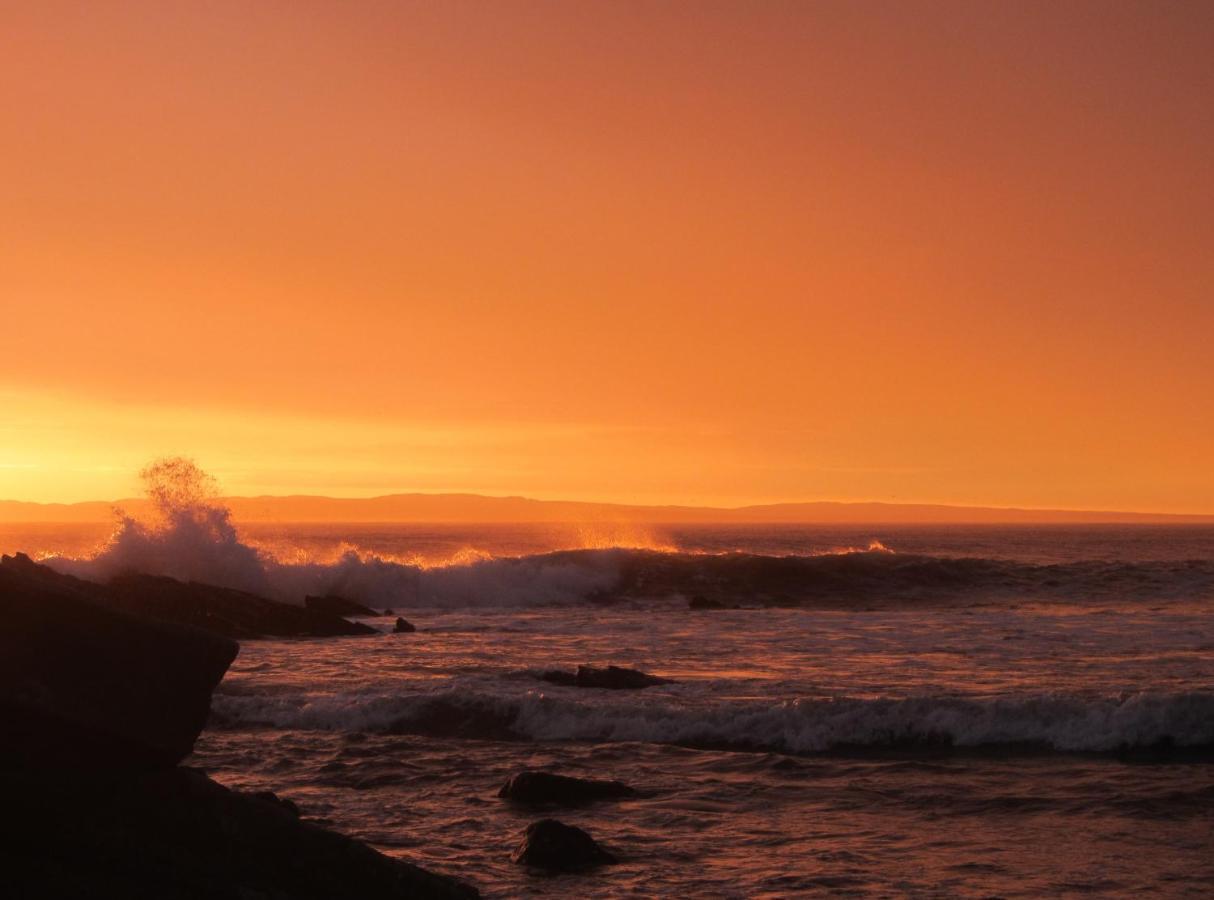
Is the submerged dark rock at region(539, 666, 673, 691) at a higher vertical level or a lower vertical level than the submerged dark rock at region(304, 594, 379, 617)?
higher

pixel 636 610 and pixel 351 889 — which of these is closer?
pixel 351 889

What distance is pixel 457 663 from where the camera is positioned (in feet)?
88.6

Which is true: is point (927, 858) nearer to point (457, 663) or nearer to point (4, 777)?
point (4, 777)

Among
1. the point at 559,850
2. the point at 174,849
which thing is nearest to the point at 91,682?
the point at 174,849

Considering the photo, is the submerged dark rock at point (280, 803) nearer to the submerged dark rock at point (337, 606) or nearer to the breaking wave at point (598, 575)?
the submerged dark rock at point (337, 606)

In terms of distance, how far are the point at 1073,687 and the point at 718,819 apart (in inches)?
458

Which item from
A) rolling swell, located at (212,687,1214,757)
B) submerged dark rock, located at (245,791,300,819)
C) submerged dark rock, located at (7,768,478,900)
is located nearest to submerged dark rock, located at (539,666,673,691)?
rolling swell, located at (212,687,1214,757)

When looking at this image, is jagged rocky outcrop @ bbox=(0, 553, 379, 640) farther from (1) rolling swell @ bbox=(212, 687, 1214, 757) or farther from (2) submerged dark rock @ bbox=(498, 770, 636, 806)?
(2) submerged dark rock @ bbox=(498, 770, 636, 806)

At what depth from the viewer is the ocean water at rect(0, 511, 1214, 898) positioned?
37.3 feet

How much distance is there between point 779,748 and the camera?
17.5 metres

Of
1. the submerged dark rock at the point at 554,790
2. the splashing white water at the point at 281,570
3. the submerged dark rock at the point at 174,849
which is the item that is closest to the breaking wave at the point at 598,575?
the splashing white water at the point at 281,570

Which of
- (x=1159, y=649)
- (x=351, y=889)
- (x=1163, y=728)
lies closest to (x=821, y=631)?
(x=1159, y=649)

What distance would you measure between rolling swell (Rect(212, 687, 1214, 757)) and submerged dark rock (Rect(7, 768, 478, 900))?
33.2 feet

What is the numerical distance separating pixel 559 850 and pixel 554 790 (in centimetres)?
264
